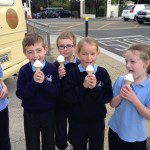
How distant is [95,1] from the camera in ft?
121

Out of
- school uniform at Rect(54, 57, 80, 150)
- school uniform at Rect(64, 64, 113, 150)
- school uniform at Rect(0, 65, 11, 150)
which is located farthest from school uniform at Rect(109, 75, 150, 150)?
school uniform at Rect(0, 65, 11, 150)

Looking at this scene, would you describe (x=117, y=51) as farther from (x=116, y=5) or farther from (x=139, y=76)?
(x=116, y=5)

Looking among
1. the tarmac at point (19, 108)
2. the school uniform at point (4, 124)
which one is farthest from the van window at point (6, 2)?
the school uniform at point (4, 124)

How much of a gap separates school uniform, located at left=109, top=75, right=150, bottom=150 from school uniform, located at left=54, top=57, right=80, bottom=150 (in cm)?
52

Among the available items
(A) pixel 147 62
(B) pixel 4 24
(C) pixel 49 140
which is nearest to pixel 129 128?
(A) pixel 147 62

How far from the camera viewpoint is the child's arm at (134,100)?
2.11 meters

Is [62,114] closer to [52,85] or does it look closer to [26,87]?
[52,85]

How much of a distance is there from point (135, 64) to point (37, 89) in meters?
0.95

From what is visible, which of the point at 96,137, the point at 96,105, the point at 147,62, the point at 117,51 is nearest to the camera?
the point at 147,62

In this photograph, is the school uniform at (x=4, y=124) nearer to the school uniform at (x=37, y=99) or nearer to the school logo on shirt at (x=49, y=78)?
the school uniform at (x=37, y=99)

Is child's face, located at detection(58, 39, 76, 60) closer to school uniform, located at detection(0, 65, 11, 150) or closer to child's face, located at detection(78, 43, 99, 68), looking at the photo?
child's face, located at detection(78, 43, 99, 68)

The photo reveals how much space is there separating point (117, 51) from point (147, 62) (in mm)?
7676

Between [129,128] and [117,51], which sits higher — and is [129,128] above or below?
above

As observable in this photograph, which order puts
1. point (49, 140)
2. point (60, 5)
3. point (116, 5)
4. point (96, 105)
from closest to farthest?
point (96, 105) → point (49, 140) → point (116, 5) → point (60, 5)
